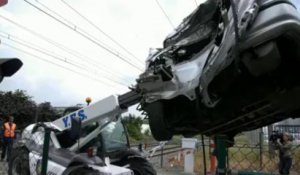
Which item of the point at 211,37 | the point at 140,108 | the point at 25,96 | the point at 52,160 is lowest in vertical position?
the point at 52,160

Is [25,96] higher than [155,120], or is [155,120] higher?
[25,96]

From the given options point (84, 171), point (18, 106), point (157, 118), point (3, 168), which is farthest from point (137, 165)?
point (18, 106)

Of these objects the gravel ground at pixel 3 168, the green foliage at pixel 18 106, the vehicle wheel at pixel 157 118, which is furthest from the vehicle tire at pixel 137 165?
the green foliage at pixel 18 106

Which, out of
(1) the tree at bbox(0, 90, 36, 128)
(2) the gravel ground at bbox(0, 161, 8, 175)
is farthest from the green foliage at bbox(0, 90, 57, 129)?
(2) the gravel ground at bbox(0, 161, 8, 175)

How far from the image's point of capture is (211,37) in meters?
4.04

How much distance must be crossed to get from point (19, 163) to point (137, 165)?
2.47 m

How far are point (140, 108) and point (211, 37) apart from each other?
3.16ft

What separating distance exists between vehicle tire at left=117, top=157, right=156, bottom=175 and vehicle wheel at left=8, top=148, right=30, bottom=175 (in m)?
2.01

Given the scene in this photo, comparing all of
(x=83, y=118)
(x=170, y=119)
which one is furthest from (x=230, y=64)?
(x=83, y=118)

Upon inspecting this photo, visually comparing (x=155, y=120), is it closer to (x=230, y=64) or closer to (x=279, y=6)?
(x=230, y=64)

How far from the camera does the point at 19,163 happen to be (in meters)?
9.36

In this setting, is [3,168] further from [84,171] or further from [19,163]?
[84,171]

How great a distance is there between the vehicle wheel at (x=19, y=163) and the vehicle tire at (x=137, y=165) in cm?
201

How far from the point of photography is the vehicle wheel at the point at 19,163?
30.0ft
